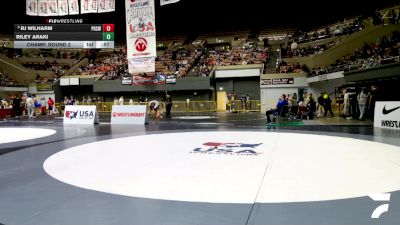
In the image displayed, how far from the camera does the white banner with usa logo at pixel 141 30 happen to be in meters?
15.4

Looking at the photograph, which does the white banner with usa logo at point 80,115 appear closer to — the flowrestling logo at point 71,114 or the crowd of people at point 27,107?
the flowrestling logo at point 71,114

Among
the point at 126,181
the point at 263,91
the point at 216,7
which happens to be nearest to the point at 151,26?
the point at 126,181

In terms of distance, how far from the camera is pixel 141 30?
51.1 feet

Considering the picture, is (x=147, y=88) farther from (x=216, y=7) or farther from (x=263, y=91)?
(x=216, y=7)

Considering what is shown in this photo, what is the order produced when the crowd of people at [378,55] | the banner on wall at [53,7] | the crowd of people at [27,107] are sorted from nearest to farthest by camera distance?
the crowd of people at [378,55], the banner on wall at [53,7], the crowd of people at [27,107]

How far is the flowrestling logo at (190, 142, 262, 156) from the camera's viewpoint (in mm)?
6205

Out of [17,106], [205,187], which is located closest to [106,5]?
[17,106]

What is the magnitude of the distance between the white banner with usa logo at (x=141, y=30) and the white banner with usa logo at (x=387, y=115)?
9.58 metres

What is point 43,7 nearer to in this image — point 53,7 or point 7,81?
point 53,7

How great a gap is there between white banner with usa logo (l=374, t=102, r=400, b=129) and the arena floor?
16.8 ft

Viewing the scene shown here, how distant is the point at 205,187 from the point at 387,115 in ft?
33.1
